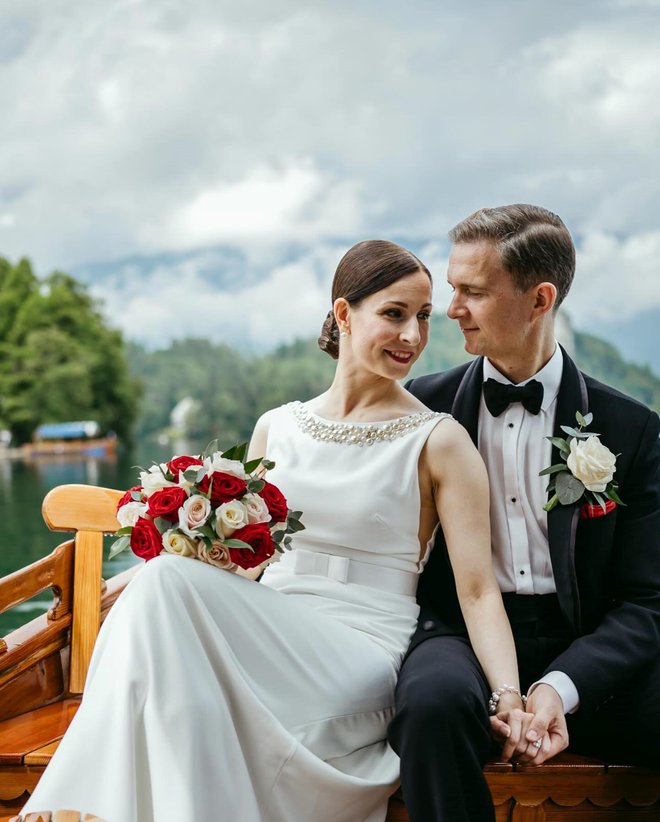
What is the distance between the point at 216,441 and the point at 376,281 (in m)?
0.64

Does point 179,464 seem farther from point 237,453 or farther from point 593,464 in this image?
point 593,464

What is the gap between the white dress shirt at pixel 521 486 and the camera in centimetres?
266

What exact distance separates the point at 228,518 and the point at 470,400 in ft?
2.87

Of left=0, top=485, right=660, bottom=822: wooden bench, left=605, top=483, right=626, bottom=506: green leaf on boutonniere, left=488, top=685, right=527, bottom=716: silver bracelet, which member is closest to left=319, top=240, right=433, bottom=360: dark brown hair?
left=605, top=483, right=626, bottom=506: green leaf on boutonniere

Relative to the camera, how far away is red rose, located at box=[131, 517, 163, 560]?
232 cm

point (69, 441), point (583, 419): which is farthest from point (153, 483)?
point (69, 441)

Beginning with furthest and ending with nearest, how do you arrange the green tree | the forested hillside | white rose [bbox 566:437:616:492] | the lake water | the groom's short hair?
1. the forested hillside
2. the green tree
3. the lake water
4. the groom's short hair
5. white rose [bbox 566:437:616:492]

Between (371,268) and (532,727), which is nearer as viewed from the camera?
(532,727)

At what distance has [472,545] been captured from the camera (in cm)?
250

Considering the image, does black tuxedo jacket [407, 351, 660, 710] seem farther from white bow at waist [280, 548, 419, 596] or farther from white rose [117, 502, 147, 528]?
white rose [117, 502, 147, 528]

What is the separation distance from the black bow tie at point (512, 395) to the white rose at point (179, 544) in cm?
96

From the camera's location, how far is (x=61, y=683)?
2961 millimetres

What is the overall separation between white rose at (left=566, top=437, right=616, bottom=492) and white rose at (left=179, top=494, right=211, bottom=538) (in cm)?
96

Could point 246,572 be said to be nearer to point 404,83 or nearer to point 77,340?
point 77,340
